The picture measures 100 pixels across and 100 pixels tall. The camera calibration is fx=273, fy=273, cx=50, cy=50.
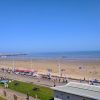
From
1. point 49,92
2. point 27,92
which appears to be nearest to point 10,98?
point 27,92

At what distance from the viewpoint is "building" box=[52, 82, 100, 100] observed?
2661 cm

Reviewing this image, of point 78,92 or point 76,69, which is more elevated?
point 78,92

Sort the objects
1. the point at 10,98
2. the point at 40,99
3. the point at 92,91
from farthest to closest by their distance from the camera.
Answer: the point at 10,98 → the point at 40,99 → the point at 92,91

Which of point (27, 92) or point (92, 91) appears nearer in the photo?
point (92, 91)

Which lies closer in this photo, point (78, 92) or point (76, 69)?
point (78, 92)

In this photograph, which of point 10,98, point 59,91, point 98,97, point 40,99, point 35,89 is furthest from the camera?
point 35,89

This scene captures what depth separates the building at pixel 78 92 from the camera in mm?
26612

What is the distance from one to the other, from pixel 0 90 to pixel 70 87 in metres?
15.0

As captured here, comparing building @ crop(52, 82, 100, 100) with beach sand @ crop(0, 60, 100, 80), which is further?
beach sand @ crop(0, 60, 100, 80)

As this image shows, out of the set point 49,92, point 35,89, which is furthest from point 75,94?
point 35,89

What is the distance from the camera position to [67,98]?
95.5ft

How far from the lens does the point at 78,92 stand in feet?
91.6

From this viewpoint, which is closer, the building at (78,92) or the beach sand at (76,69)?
the building at (78,92)

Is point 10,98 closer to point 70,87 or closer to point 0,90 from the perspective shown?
point 0,90
